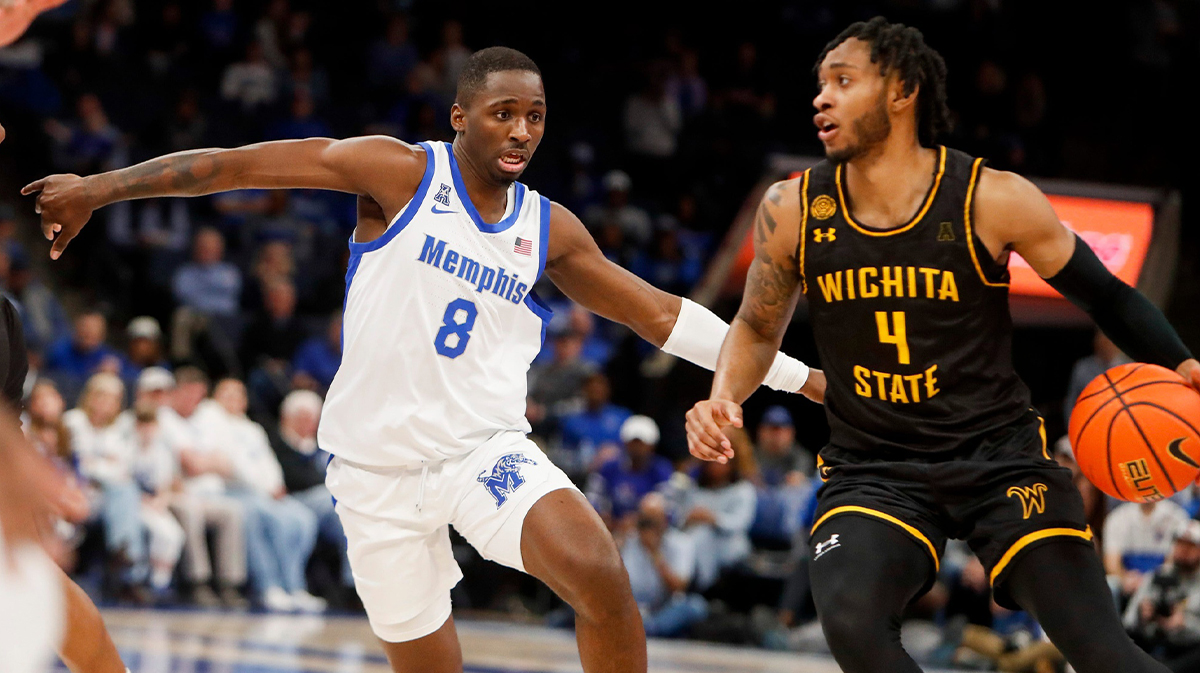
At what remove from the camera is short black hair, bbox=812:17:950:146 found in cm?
408

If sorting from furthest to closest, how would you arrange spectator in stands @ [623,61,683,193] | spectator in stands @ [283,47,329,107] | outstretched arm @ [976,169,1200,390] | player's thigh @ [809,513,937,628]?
1. spectator in stands @ [623,61,683,193]
2. spectator in stands @ [283,47,329,107]
3. outstretched arm @ [976,169,1200,390]
4. player's thigh @ [809,513,937,628]

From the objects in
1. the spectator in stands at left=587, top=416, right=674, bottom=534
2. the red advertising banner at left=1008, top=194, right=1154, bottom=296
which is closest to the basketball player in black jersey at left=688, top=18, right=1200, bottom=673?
the spectator in stands at left=587, top=416, right=674, bottom=534

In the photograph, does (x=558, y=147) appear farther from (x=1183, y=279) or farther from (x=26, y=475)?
(x=26, y=475)

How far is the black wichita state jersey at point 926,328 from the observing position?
12.9 feet

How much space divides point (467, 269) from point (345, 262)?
29.3ft

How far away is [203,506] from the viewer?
35.9 feet

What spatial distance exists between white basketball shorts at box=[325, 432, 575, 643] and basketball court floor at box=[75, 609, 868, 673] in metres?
3.08

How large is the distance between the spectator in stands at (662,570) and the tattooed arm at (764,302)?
622cm

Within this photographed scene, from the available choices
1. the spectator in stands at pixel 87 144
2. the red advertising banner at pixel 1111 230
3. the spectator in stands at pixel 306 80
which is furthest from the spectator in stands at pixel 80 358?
the red advertising banner at pixel 1111 230

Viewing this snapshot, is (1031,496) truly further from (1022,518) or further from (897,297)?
(897,297)

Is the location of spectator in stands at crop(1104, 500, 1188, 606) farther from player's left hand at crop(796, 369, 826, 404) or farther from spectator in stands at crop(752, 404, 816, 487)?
player's left hand at crop(796, 369, 826, 404)

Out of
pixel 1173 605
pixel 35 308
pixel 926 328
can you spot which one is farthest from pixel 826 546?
pixel 35 308

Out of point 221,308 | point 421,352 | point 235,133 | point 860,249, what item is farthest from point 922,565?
point 235,133

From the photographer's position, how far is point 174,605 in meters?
10.8
